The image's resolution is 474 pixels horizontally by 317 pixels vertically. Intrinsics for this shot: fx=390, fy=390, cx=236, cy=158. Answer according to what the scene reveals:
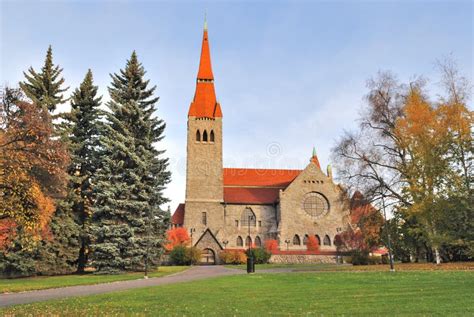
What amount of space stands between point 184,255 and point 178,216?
16.4 m

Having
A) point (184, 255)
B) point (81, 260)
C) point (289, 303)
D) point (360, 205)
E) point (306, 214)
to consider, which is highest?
point (306, 214)

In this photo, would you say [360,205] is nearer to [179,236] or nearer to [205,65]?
[179,236]

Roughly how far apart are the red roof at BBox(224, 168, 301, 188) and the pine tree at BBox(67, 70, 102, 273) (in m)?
29.2

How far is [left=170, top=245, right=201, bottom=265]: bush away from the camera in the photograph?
35281 mm

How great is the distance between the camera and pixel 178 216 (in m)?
51.4

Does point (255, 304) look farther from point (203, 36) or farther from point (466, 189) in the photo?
point (203, 36)

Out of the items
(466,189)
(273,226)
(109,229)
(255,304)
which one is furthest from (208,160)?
(255,304)

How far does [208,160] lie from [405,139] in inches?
1139

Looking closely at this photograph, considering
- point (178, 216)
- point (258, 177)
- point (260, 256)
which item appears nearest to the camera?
point (260, 256)

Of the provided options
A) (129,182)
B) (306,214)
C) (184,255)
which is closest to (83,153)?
(129,182)

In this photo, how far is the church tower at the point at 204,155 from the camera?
48.2 meters

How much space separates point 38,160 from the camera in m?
17.0

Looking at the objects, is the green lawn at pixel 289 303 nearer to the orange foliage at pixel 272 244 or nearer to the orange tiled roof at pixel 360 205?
the orange tiled roof at pixel 360 205

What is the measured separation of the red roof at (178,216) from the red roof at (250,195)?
6183 mm
